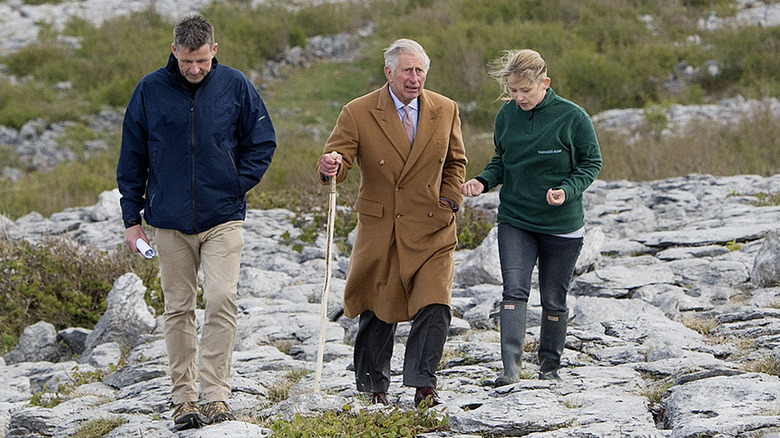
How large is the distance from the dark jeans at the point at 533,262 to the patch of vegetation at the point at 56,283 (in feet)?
15.3

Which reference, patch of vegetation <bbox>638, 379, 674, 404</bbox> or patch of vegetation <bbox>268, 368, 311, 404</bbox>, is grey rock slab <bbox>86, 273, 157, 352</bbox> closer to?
patch of vegetation <bbox>268, 368, 311, 404</bbox>

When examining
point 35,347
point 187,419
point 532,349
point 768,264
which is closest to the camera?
point 187,419

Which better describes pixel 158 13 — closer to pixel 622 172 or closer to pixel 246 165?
pixel 622 172

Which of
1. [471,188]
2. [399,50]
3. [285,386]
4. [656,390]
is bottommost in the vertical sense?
[285,386]

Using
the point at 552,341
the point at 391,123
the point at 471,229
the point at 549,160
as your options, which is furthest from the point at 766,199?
the point at 391,123

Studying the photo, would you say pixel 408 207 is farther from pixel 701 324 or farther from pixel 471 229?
pixel 471 229

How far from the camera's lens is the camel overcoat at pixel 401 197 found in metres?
5.23

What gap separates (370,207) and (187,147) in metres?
1.05

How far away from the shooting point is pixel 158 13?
105 feet

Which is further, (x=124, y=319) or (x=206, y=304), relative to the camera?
(x=124, y=319)

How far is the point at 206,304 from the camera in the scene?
5.12 m

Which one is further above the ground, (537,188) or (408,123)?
(408,123)

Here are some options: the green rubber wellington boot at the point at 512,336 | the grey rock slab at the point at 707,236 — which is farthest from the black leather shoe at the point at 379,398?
the grey rock slab at the point at 707,236

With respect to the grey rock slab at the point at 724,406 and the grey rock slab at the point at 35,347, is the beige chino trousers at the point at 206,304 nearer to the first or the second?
the grey rock slab at the point at 724,406
